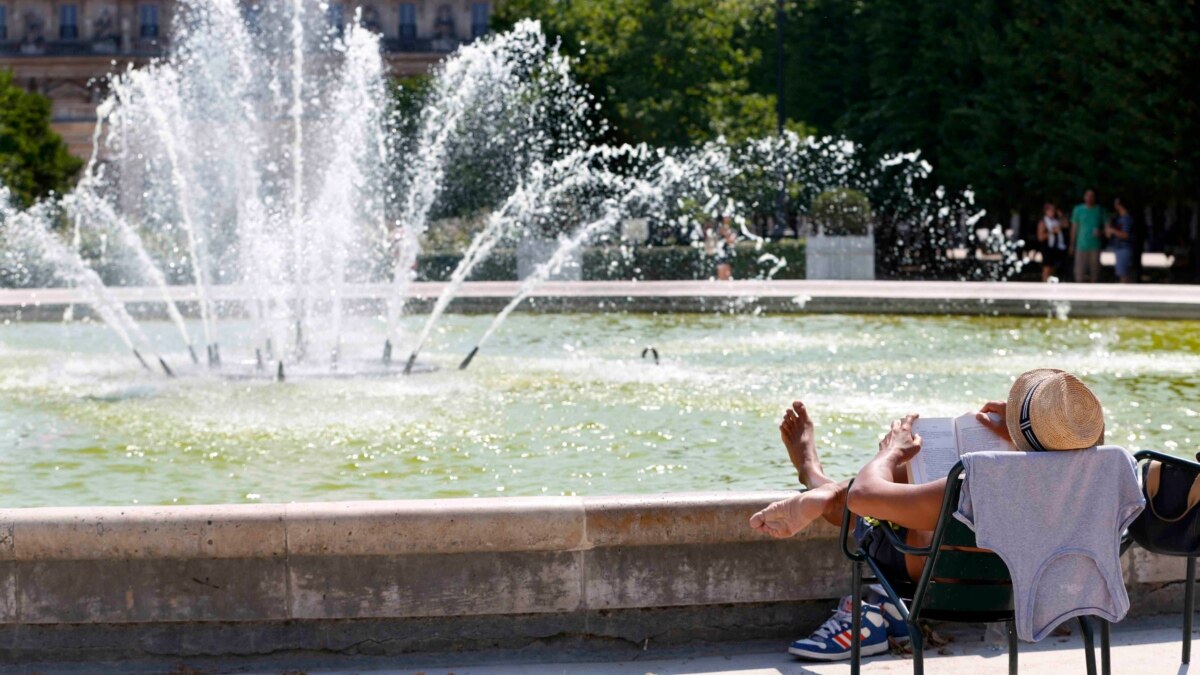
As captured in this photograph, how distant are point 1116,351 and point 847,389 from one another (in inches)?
145

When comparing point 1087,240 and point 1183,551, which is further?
point 1087,240

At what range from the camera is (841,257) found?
27031 millimetres

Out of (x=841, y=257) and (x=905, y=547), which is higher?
(x=841, y=257)

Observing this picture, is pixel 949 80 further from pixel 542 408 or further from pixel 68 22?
pixel 68 22

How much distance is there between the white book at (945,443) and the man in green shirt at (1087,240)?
2172 centimetres

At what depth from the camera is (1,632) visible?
5.35 m

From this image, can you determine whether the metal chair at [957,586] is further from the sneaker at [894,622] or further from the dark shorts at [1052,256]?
the dark shorts at [1052,256]

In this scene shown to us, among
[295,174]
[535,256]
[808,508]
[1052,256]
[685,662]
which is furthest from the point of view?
[1052,256]

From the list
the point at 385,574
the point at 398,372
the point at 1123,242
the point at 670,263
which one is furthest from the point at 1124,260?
the point at 385,574

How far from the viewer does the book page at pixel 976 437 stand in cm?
457

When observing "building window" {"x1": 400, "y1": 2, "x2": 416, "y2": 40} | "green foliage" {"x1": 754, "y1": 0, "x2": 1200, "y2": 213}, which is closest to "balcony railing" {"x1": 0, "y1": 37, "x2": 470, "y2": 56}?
"building window" {"x1": 400, "y1": 2, "x2": 416, "y2": 40}

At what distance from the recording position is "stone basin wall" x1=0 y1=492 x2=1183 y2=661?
17.3 feet

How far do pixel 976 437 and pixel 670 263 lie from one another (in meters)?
23.8

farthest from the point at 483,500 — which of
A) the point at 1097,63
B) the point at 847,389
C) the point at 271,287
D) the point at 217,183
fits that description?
the point at 217,183
